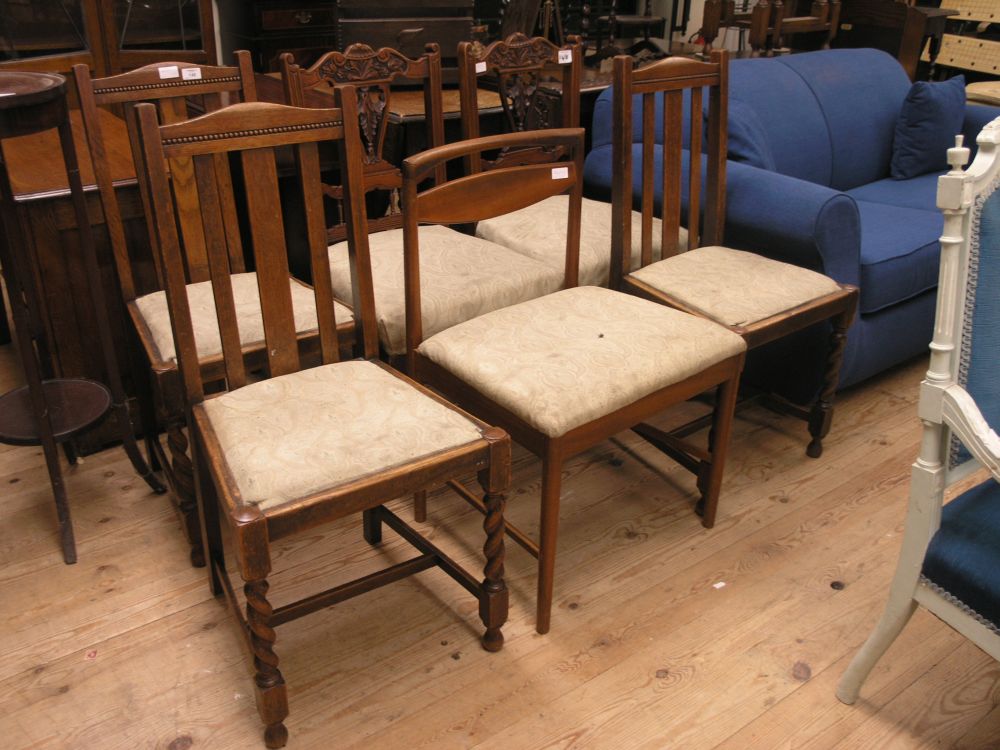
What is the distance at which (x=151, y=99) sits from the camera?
191 cm

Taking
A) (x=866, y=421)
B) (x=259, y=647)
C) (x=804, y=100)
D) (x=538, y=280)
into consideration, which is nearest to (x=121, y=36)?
(x=538, y=280)

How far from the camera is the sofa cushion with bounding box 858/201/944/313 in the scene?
234 centimetres

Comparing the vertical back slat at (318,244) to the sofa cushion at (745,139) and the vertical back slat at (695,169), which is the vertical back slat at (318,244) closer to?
the vertical back slat at (695,169)

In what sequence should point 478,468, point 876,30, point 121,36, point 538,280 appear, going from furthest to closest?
point 876,30 < point 121,36 < point 538,280 < point 478,468

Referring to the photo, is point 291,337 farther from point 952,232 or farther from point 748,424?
point 748,424

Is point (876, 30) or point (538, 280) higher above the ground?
point (876, 30)

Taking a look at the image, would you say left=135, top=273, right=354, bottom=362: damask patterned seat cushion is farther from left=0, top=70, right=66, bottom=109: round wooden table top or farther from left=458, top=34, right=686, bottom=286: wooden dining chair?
left=458, top=34, right=686, bottom=286: wooden dining chair

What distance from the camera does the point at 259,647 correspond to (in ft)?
4.50

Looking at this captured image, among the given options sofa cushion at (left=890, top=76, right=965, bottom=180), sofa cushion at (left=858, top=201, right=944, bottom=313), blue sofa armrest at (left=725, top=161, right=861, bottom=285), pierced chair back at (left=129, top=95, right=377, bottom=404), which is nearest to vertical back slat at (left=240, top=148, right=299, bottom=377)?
pierced chair back at (left=129, top=95, right=377, bottom=404)

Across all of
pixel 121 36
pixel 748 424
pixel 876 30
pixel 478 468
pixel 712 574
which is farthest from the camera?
pixel 876 30

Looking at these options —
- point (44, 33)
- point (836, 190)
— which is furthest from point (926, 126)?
point (44, 33)

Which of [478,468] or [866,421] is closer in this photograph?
[478,468]

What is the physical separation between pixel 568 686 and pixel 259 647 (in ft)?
1.87

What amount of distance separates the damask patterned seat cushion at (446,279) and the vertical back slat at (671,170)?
1.03 feet
